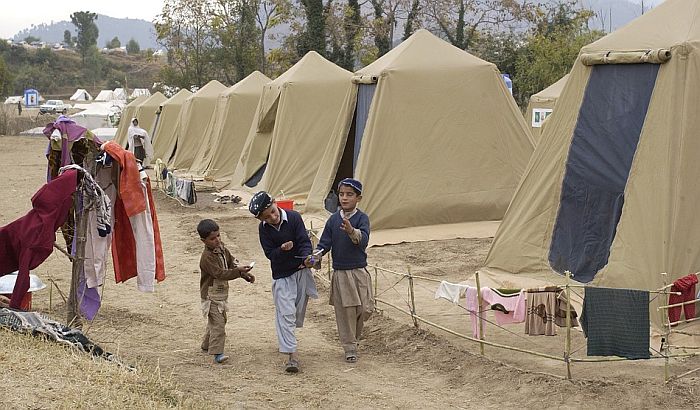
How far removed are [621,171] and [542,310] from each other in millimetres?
1925

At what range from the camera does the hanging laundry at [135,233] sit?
6340 millimetres

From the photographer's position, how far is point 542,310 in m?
6.00

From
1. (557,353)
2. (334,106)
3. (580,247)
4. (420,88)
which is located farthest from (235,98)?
(557,353)

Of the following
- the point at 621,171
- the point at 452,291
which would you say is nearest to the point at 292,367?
the point at 452,291

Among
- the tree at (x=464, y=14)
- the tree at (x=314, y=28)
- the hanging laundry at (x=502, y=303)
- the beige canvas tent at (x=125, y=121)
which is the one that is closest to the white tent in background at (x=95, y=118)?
the beige canvas tent at (x=125, y=121)

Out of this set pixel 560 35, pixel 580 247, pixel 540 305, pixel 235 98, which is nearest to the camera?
pixel 540 305

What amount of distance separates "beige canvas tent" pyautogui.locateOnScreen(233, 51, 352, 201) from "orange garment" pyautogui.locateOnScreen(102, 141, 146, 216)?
28.4 ft

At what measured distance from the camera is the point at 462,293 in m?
6.63

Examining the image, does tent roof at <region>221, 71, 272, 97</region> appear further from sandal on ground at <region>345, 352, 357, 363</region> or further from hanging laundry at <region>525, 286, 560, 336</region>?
hanging laundry at <region>525, 286, 560, 336</region>

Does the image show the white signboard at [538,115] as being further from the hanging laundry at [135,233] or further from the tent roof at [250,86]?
the hanging laundry at [135,233]

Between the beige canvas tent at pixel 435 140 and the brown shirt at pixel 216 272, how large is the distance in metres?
5.10

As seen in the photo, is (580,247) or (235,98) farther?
(235,98)

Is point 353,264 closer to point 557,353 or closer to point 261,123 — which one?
point 557,353

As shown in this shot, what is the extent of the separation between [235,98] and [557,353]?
14972 millimetres
